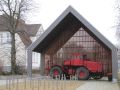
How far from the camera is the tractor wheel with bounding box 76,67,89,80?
34188 millimetres

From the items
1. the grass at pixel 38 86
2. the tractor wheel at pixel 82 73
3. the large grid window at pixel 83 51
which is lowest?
the grass at pixel 38 86

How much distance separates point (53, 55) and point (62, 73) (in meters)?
3.77

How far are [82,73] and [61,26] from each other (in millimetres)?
5470

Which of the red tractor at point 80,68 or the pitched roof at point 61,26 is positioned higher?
the pitched roof at point 61,26

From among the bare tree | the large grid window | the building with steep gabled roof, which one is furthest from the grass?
the bare tree

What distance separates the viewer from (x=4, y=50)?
202ft

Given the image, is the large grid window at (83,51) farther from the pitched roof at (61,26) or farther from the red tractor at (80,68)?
the pitched roof at (61,26)

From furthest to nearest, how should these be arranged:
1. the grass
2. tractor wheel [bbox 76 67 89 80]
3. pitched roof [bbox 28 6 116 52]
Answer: tractor wheel [bbox 76 67 89 80], pitched roof [bbox 28 6 116 52], the grass

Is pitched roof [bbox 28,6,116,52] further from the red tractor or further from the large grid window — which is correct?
the red tractor

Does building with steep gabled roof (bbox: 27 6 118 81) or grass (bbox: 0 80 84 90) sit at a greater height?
building with steep gabled roof (bbox: 27 6 118 81)

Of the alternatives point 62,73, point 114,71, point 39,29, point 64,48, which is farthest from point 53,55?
point 39,29

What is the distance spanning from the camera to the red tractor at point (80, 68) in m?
34.4

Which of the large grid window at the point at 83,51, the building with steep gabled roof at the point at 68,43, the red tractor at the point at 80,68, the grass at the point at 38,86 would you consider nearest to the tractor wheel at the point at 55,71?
the red tractor at the point at 80,68

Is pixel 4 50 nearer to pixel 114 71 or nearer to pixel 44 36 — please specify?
pixel 44 36
